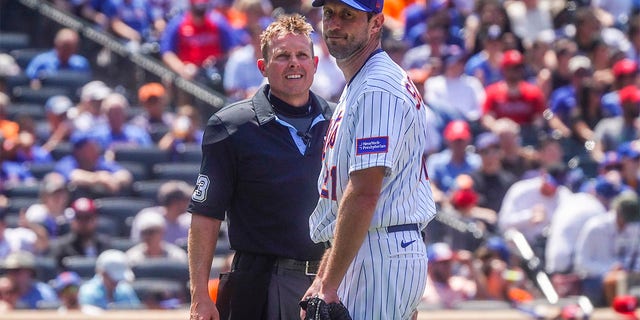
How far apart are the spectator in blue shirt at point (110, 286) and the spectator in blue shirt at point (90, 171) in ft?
4.56

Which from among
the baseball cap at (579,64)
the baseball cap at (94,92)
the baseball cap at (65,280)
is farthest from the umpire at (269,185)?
the baseball cap at (579,64)

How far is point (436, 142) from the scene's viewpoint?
12.3 m

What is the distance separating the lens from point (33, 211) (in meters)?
11.0

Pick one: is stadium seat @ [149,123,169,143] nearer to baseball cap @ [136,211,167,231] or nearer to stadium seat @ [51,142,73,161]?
stadium seat @ [51,142,73,161]

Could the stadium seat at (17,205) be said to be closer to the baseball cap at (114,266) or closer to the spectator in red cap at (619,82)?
the baseball cap at (114,266)

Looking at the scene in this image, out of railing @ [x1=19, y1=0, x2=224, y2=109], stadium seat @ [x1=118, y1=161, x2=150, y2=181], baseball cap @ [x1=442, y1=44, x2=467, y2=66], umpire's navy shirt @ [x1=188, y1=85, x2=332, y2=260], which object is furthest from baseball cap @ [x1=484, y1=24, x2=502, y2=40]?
umpire's navy shirt @ [x1=188, y1=85, x2=332, y2=260]

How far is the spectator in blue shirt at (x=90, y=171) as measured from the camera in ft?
37.4

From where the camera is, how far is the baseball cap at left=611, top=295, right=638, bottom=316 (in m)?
9.41

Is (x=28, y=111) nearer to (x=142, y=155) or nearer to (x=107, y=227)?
(x=142, y=155)

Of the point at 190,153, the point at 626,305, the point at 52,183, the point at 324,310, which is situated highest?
the point at 190,153

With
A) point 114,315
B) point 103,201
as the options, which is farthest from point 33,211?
point 114,315

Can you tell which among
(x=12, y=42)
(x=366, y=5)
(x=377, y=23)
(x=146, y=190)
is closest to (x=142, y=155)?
(x=146, y=190)

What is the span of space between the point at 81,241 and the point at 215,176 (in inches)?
210

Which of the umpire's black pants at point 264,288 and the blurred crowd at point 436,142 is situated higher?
the blurred crowd at point 436,142
